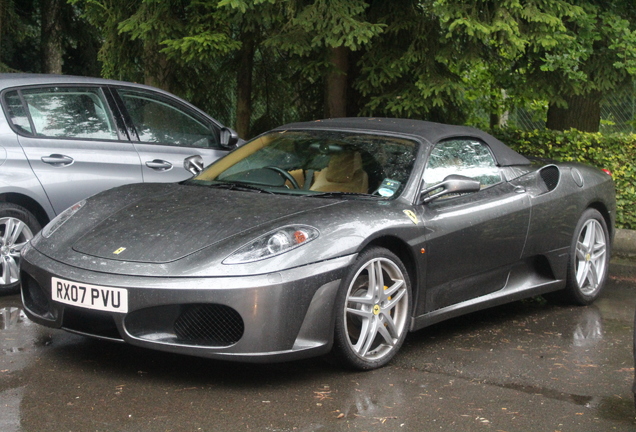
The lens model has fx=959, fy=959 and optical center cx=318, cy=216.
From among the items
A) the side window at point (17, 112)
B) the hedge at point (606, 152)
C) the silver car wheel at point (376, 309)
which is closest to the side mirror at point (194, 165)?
the side window at point (17, 112)

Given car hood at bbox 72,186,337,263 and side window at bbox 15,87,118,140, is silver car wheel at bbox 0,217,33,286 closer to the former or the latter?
side window at bbox 15,87,118,140

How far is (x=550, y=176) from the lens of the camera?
6.84 m

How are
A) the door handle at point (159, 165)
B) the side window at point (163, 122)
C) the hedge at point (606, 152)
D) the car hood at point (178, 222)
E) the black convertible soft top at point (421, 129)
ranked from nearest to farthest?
the car hood at point (178, 222) → the black convertible soft top at point (421, 129) → the door handle at point (159, 165) → the side window at point (163, 122) → the hedge at point (606, 152)

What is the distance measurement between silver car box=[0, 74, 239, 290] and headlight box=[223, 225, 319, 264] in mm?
1829

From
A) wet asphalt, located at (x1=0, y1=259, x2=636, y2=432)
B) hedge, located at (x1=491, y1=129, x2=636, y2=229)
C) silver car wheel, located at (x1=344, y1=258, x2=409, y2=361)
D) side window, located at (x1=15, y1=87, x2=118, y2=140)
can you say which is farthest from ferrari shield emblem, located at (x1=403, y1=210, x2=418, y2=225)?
hedge, located at (x1=491, y1=129, x2=636, y2=229)

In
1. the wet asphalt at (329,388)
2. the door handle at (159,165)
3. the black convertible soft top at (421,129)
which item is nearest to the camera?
the wet asphalt at (329,388)

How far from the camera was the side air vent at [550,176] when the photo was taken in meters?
6.76

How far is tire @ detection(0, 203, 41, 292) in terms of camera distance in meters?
6.89

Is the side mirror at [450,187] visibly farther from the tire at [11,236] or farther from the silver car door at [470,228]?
the tire at [11,236]

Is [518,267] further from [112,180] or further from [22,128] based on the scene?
[22,128]

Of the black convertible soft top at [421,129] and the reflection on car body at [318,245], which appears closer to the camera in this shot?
the reflection on car body at [318,245]

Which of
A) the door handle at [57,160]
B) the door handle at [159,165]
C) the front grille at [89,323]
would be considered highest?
the door handle at [57,160]

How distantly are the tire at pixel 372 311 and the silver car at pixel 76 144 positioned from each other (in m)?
1.85

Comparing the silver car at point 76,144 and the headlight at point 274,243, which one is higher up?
the headlight at point 274,243
